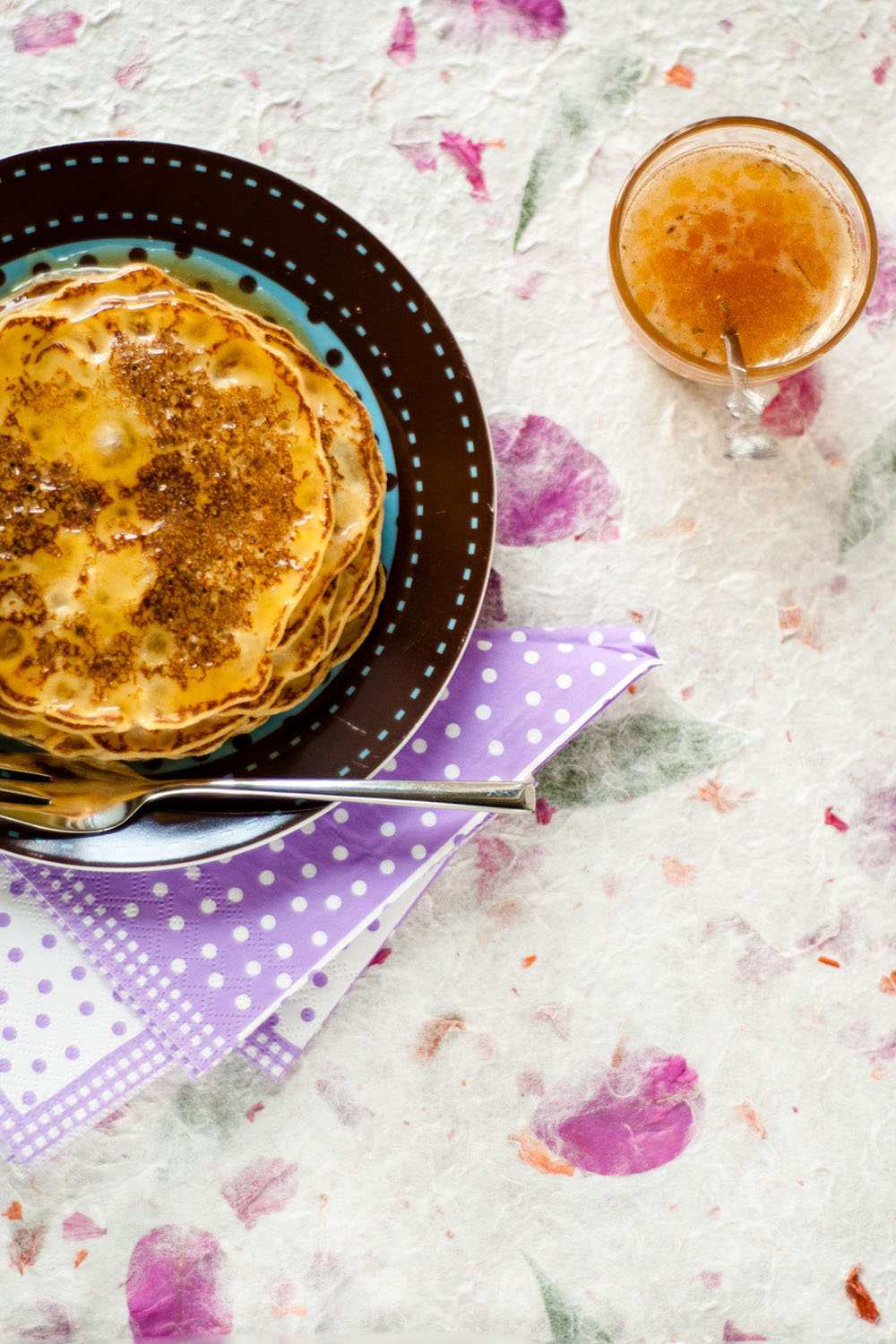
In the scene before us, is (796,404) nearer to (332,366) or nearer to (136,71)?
(332,366)

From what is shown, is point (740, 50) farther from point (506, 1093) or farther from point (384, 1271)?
point (384, 1271)

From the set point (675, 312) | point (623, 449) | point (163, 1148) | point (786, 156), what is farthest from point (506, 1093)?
point (786, 156)

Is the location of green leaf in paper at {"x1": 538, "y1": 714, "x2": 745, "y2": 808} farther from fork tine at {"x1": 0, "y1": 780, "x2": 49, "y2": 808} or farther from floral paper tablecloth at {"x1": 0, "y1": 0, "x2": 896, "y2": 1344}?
fork tine at {"x1": 0, "y1": 780, "x2": 49, "y2": 808}

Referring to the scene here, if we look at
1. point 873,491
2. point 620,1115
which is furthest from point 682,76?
point 620,1115

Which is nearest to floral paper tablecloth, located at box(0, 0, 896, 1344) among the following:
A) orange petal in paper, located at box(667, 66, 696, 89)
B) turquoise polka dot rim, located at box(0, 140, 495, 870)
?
orange petal in paper, located at box(667, 66, 696, 89)

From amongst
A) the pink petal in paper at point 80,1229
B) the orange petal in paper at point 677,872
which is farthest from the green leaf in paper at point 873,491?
the pink petal in paper at point 80,1229
